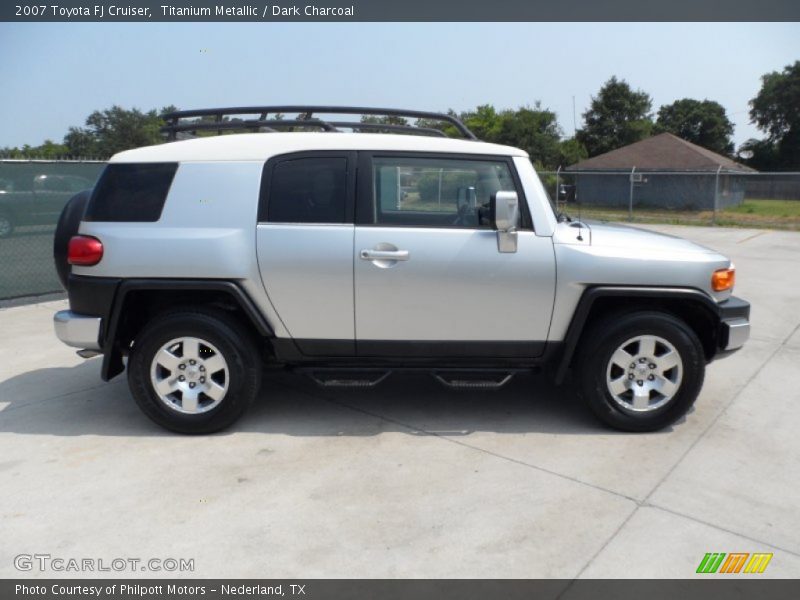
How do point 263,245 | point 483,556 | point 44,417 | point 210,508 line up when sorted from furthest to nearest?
point 44,417, point 263,245, point 210,508, point 483,556

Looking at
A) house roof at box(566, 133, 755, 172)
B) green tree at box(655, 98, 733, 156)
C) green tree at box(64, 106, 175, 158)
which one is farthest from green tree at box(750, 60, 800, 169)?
green tree at box(64, 106, 175, 158)

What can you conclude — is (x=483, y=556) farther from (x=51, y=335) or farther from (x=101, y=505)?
(x=51, y=335)

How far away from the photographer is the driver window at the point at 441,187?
4.50m

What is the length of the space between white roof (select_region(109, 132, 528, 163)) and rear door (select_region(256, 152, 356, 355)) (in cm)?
7

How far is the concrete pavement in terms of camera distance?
315 cm

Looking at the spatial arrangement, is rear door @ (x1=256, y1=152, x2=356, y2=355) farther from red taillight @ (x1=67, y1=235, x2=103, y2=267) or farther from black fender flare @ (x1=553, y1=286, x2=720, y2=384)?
black fender flare @ (x1=553, y1=286, x2=720, y2=384)

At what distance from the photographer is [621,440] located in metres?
4.44

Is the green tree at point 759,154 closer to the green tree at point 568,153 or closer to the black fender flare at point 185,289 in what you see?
the green tree at point 568,153

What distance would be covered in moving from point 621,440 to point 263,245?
2.59 metres

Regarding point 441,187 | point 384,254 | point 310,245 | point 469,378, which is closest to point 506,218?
point 441,187

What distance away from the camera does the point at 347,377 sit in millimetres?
4602

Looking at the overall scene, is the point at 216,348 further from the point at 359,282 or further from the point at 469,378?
the point at 469,378

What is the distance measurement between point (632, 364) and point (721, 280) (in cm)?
80
